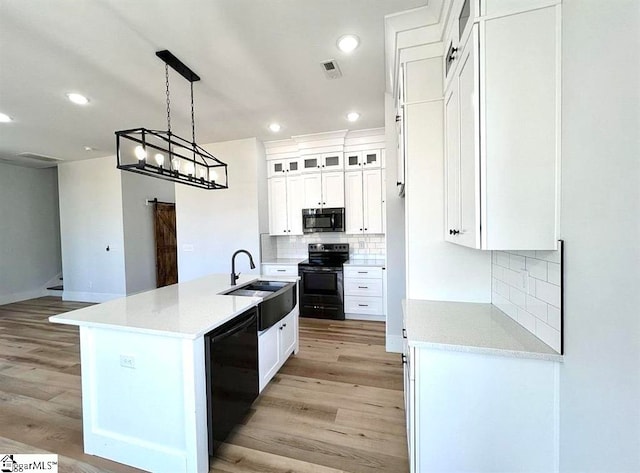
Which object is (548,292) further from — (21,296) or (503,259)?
(21,296)

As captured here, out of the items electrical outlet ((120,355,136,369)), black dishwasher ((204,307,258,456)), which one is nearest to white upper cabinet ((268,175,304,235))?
black dishwasher ((204,307,258,456))

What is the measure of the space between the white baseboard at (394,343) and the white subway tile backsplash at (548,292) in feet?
6.48

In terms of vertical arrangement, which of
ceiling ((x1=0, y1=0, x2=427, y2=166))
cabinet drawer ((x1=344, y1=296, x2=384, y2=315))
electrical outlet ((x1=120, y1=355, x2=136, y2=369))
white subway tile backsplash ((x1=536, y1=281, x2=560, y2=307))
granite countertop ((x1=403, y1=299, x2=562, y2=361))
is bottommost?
cabinet drawer ((x1=344, y1=296, x2=384, y2=315))

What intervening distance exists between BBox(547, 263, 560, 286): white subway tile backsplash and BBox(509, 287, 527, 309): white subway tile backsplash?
0.24 metres

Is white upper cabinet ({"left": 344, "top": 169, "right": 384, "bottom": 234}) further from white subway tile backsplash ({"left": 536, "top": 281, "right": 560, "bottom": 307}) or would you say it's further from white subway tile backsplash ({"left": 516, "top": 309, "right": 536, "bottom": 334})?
white subway tile backsplash ({"left": 536, "top": 281, "right": 560, "bottom": 307})

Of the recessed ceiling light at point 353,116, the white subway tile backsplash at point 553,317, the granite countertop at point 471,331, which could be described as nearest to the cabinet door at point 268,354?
the granite countertop at point 471,331

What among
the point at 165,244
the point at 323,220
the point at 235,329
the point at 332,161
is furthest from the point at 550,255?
the point at 165,244

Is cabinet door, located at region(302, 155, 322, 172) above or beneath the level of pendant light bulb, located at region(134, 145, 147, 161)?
above

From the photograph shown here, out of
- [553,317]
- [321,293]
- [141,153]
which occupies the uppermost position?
[141,153]

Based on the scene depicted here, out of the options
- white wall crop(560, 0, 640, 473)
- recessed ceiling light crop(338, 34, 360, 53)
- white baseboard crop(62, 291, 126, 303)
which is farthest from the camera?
white baseboard crop(62, 291, 126, 303)

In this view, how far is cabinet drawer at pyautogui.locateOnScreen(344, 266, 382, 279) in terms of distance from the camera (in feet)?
13.5

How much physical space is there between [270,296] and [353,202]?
2.63m

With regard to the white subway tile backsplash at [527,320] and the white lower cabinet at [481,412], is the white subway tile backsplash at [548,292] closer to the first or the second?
the white subway tile backsplash at [527,320]

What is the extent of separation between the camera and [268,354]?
238cm
